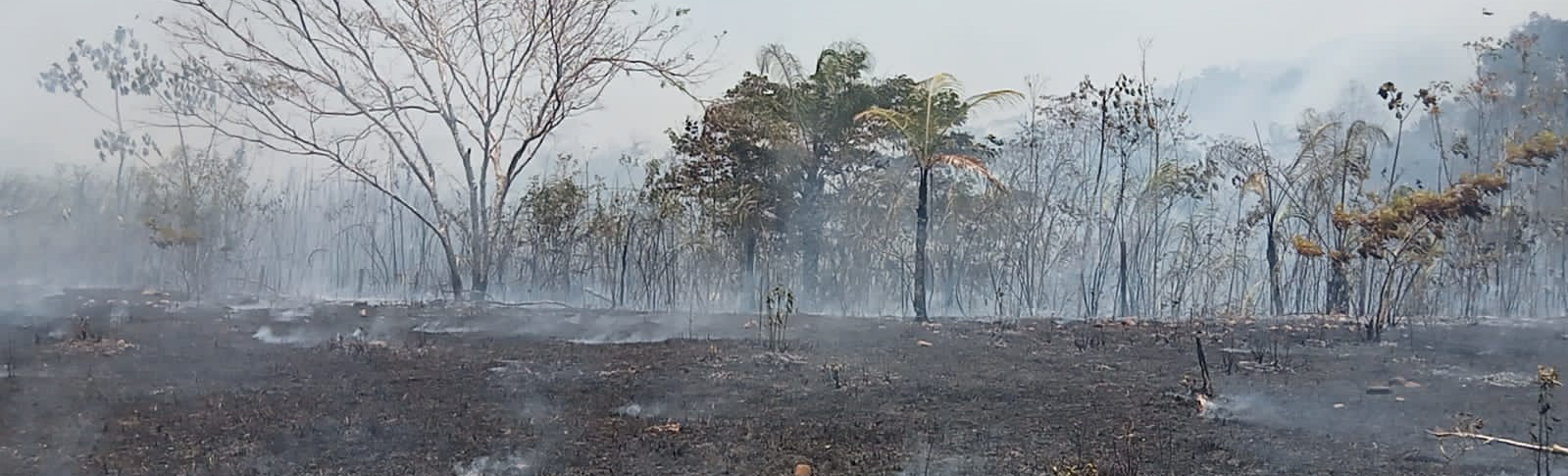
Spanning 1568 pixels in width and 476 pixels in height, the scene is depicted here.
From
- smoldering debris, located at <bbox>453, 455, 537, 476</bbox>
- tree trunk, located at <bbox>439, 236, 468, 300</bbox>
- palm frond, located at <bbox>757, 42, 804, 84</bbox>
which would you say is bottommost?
smoldering debris, located at <bbox>453, 455, 537, 476</bbox>

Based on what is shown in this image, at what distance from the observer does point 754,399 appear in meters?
4.96

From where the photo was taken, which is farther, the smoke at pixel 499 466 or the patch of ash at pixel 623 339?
the patch of ash at pixel 623 339

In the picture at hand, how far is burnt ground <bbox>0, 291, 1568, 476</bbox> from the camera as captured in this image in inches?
151

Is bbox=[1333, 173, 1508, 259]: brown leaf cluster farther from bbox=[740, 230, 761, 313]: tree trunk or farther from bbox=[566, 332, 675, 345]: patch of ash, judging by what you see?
bbox=[740, 230, 761, 313]: tree trunk

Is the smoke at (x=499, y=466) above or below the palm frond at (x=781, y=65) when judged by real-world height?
below

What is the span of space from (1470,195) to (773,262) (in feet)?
20.1

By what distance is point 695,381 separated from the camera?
5441 millimetres

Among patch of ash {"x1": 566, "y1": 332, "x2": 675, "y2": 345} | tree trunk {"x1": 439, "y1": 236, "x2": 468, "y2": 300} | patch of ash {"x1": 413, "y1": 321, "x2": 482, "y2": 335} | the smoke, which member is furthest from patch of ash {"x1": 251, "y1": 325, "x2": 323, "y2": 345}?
the smoke

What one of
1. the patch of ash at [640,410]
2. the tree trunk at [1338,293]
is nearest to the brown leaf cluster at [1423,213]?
the tree trunk at [1338,293]

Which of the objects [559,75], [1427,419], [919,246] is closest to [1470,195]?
[1427,419]

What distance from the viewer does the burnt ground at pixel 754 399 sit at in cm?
384

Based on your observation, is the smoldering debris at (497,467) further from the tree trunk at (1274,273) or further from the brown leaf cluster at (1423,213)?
the tree trunk at (1274,273)

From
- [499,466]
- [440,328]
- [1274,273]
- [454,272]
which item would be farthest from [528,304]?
[1274,273]

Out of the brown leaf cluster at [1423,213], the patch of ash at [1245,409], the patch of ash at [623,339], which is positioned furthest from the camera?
the patch of ash at [623,339]
